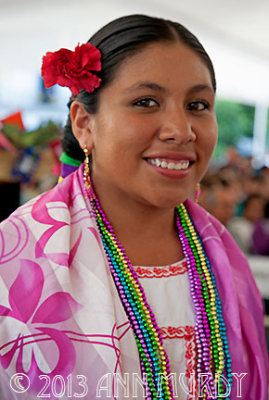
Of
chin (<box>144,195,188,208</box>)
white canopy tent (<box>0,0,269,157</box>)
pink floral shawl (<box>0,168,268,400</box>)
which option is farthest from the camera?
white canopy tent (<box>0,0,269,157</box>)

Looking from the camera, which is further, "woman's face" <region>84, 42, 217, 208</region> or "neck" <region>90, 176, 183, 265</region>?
"neck" <region>90, 176, 183, 265</region>

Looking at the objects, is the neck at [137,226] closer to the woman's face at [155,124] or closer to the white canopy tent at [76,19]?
the woman's face at [155,124]

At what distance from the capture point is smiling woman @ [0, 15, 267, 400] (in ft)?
2.83

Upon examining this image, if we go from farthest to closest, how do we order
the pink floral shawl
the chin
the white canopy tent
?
the white canopy tent
the chin
the pink floral shawl

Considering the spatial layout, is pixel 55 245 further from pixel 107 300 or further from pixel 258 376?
pixel 258 376

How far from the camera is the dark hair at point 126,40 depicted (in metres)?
0.97

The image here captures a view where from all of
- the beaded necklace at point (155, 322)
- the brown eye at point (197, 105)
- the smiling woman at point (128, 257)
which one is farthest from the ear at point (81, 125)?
the brown eye at point (197, 105)

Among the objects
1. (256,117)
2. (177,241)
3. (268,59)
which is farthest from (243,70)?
(177,241)

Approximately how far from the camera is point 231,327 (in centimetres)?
106

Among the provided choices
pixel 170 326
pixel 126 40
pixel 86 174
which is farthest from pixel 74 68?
pixel 170 326

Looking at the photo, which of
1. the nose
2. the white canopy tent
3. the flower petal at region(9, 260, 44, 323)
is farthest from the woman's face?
the white canopy tent

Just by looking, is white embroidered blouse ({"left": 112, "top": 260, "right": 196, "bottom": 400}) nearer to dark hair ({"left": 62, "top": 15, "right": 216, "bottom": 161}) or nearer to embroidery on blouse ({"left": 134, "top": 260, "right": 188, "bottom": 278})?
embroidery on blouse ({"left": 134, "top": 260, "right": 188, "bottom": 278})

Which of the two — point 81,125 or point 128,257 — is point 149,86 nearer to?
point 81,125

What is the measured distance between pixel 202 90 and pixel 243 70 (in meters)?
8.53
